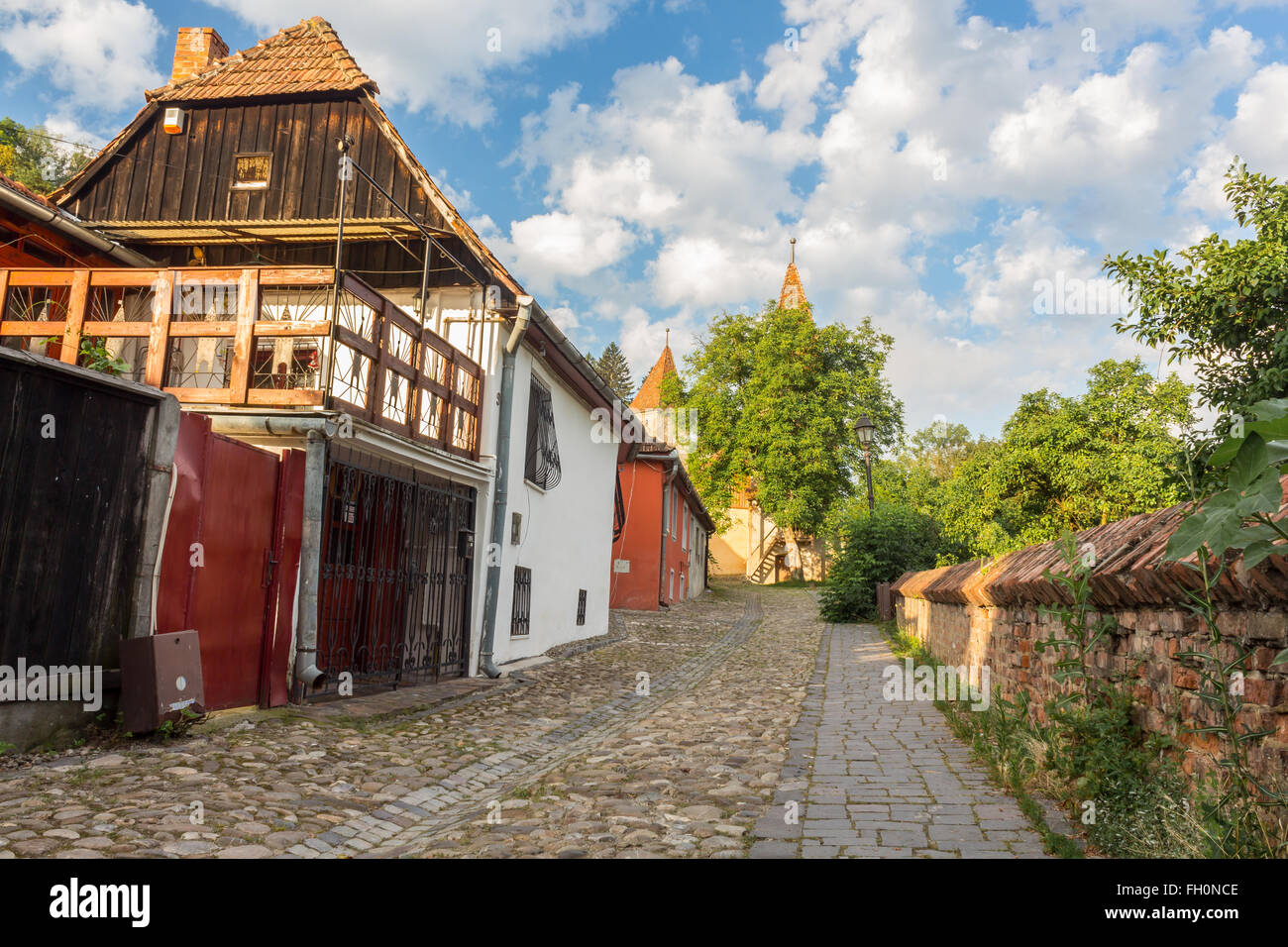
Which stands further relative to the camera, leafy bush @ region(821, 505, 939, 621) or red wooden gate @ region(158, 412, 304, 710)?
leafy bush @ region(821, 505, 939, 621)

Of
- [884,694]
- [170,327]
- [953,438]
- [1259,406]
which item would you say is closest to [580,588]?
[884,694]

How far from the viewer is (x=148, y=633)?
17.9ft

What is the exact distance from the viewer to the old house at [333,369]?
6977 mm

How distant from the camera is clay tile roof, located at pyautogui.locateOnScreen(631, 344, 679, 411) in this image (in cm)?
5419

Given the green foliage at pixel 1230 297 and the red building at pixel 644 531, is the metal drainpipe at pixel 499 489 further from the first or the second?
the red building at pixel 644 531

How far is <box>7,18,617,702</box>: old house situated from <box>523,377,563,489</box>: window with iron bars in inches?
1.9

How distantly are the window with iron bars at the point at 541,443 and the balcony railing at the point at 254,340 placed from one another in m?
2.25

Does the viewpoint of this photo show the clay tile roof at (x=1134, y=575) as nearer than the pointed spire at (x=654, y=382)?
Yes

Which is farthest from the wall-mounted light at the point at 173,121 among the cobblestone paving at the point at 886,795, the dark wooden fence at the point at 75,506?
the cobblestone paving at the point at 886,795

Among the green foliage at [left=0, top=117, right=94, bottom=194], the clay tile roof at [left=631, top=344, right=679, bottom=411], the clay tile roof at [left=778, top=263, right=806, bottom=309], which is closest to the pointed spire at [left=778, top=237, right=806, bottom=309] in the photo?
the clay tile roof at [left=778, top=263, right=806, bottom=309]

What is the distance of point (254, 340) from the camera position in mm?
7297

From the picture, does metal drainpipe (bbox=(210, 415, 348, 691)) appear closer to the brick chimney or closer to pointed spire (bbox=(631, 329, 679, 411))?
the brick chimney

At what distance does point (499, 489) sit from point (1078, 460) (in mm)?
16625
